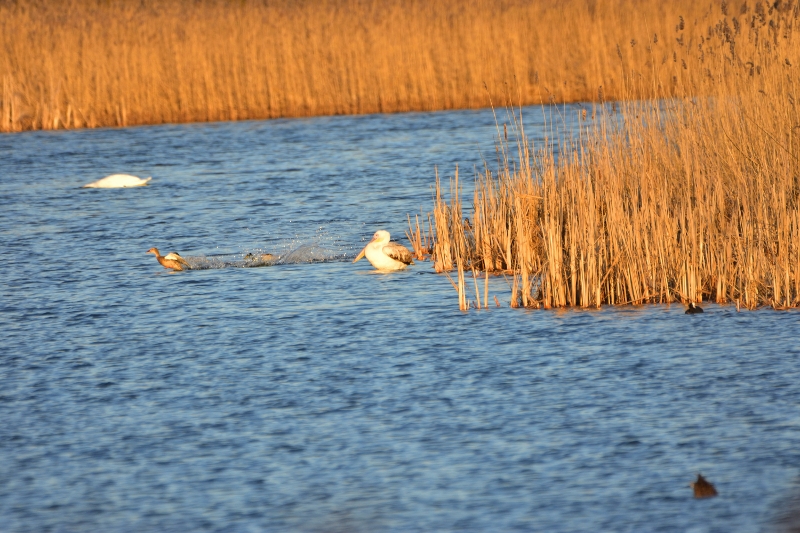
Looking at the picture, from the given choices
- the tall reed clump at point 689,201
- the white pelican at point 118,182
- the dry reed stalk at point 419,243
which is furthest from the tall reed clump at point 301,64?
the tall reed clump at point 689,201

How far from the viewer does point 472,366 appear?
6246 mm

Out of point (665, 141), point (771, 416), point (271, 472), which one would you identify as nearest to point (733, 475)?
point (771, 416)

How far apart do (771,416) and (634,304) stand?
2.36m

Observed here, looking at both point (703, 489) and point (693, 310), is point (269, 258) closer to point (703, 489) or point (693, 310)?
point (693, 310)

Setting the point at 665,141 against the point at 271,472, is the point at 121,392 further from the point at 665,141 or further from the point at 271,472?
the point at 665,141

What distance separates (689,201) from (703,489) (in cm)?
322

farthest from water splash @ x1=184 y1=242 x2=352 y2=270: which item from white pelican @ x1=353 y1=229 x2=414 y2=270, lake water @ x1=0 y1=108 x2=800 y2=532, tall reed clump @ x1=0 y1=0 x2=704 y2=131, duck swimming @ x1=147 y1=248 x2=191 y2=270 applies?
tall reed clump @ x1=0 y1=0 x2=704 y2=131

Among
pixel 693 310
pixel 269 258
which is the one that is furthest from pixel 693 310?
Answer: pixel 269 258

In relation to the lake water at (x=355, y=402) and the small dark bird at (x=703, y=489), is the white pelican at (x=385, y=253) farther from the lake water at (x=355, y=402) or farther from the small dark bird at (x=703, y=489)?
the small dark bird at (x=703, y=489)

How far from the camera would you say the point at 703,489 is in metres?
4.40

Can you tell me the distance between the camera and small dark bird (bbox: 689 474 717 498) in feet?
14.4

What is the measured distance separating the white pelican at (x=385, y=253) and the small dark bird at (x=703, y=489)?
15.0 feet

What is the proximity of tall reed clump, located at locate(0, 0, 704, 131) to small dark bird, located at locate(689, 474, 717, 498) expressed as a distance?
1393cm

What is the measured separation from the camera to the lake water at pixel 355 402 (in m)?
4.45
